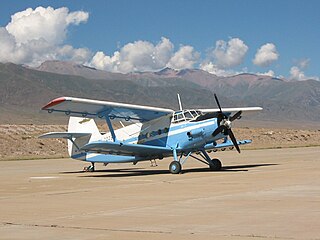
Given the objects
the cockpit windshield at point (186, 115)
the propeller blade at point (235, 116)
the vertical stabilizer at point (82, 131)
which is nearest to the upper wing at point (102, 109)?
the cockpit windshield at point (186, 115)

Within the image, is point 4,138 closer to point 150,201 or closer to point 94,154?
point 94,154

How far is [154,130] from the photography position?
90.9 feet

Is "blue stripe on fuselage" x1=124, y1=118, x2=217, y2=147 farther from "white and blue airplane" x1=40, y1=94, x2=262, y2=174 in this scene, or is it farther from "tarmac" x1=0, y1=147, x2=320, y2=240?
"tarmac" x1=0, y1=147, x2=320, y2=240

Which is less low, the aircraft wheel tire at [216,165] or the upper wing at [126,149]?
the upper wing at [126,149]

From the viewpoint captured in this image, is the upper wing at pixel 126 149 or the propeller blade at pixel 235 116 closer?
the upper wing at pixel 126 149

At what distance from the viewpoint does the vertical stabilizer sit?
30.0 metres

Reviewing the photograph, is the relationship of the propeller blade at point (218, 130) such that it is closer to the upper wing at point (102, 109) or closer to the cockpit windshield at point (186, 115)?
the cockpit windshield at point (186, 115)

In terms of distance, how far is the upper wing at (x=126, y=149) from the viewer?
25.7m

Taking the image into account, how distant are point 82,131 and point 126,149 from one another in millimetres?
4804

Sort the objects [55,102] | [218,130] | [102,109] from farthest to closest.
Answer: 1. [102,109]
2. [218,130]
3. [55,102]

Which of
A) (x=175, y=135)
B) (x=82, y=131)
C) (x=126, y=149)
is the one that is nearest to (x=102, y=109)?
(x=126, y=149)

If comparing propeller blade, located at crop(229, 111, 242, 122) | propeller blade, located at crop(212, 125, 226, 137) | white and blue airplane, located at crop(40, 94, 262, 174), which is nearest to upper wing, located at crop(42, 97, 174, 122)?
white and blue airplane, located at crop(40, 94, 262, 174)

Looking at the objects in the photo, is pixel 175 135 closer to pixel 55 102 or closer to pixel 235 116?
pixel 235 116

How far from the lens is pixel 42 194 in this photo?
18.0m
